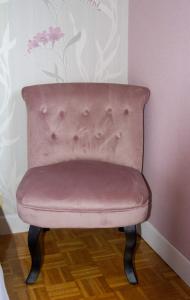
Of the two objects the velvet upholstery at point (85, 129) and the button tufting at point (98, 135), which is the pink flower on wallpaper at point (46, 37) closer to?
the velvet upholstery at point (85, 129)

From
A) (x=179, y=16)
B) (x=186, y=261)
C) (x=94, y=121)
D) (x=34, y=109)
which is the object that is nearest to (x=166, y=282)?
(x=186, y=261)

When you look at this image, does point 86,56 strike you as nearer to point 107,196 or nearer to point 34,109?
point 34,109

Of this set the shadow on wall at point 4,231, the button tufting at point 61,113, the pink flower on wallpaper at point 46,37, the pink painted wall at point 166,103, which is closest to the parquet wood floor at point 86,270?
the shadow on wall at point 4,231

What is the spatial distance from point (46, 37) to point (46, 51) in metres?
0.07

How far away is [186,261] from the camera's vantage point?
1990 mm

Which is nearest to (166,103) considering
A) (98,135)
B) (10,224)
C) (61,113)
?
(98,135)

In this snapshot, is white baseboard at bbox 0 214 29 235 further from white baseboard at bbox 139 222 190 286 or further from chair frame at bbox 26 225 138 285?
white baseboard at bbox 139 222 190 286

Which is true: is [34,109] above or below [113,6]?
below

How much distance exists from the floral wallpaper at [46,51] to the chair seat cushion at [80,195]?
0.49 meters

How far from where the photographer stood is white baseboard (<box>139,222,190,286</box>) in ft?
6.58

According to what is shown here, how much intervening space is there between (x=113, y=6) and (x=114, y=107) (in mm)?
600

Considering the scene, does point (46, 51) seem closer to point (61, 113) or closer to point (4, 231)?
point (61, 113)

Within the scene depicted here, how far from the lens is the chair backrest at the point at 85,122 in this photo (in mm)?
2158

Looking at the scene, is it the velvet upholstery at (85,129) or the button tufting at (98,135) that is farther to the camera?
the button tufting at (98,135)
